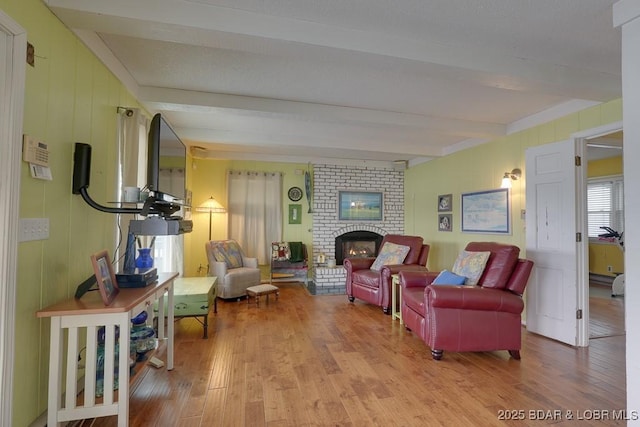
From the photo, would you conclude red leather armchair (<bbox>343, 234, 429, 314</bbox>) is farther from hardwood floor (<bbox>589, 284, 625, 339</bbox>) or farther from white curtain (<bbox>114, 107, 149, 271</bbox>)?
white curtain (<bbox>114, 107, 149, 271</bbox>)

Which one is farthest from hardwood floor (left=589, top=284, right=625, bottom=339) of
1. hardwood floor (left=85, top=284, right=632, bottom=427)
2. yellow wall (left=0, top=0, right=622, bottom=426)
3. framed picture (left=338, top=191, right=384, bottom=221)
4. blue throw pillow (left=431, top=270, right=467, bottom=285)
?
framed picture (left=338, top=191, right=384, bottom=221)

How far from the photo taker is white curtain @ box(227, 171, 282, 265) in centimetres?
542

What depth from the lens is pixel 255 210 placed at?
552cm

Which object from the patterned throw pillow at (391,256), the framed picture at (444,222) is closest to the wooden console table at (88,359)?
the patterned throw pillow at (391,256)

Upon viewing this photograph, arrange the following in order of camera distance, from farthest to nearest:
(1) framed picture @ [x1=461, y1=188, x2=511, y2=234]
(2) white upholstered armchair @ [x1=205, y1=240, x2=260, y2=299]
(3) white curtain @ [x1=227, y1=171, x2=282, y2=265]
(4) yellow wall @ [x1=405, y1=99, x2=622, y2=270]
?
1. (3) white curtain @ [x1=227, y1=171, x2=282, y2=265]
2. (2) white upholstered armchair @ [x1=205, y1=240, x2=260, y2=299]
3. (1) framed picture @ [x1=461, y1=188, x2=511, y2=234]
4. (4) yellow wall @ [x1=405, y1=99, x2=622, y2=270]

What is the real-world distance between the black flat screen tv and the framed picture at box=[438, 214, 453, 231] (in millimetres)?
3834

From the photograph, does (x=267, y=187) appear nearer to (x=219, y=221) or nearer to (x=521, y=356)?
(x=219, y=221)

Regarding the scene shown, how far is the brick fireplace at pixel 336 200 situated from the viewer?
578 centimetres

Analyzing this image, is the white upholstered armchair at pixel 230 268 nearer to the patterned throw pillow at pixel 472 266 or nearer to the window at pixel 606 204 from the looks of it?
the patterned throw pillow at pixel 472 266

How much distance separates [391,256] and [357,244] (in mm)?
1683

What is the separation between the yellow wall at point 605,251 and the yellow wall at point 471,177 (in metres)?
3.34

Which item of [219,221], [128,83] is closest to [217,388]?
[128,83]

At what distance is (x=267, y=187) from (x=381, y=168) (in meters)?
2.28

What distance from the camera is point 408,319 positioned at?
119 inches
